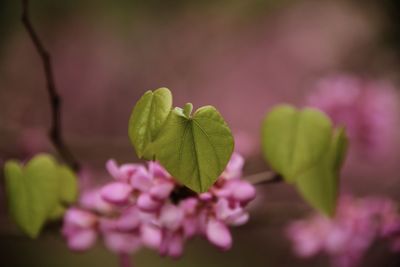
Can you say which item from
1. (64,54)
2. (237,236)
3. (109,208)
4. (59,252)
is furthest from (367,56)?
(109,208)

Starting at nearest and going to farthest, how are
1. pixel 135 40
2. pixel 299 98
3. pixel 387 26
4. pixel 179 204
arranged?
1. pixel 179 204
2. pixel 387 26
3. pixel 135 40
4. pixel 299 98

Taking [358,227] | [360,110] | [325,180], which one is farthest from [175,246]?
[360,110]

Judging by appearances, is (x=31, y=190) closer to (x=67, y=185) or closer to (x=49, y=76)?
(x=67, y=185)

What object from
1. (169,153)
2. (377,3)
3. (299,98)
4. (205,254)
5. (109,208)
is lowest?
(205,254)

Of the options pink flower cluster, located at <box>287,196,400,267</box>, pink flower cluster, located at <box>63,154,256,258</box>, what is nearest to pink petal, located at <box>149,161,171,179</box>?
pink flower cluster, located at <box>63,154,256,258</box>

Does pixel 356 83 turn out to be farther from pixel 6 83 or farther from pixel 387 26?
pixel 6 83

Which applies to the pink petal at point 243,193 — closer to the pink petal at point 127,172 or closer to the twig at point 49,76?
the pink petal at point 127,172
